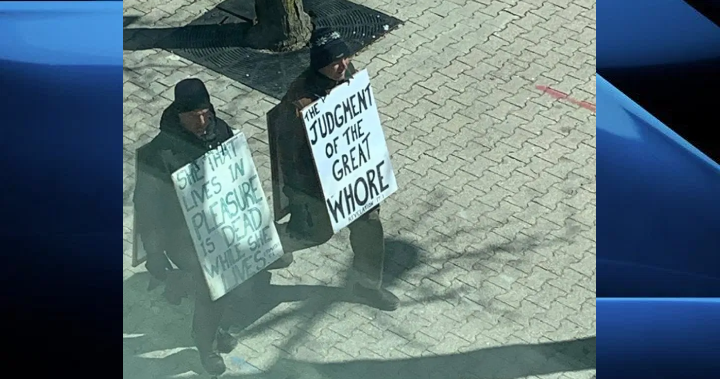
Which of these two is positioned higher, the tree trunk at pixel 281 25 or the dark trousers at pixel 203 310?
the tree trunk at pixel 281 25

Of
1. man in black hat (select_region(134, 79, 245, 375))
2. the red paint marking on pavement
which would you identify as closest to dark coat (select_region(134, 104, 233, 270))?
man in black hat (select_region(134, 79, 245, 375))

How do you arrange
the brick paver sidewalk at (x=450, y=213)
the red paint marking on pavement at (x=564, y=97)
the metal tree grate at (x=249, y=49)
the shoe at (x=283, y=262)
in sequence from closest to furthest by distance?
the brick paver sidewalk at (x=450, y=213)
the shoe at (x=283, y=262)
the red paint marking on pavement at (x=564, y=97)
the metal tree grate at (x=249, y=49)

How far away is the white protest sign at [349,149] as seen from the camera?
6715 millimetres

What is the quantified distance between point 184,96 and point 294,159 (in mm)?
735

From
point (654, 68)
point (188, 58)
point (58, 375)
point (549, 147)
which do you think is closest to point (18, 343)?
point (58, 375)

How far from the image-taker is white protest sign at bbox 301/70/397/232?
6.71m

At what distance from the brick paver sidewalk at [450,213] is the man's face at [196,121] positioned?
990mm

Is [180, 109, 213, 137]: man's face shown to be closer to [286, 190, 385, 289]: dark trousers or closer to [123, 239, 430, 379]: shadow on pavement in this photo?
[286, 190, 385, 289]: dark trousers

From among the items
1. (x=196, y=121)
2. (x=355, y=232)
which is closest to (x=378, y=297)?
(x=355, y=232)

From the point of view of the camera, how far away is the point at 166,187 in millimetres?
6453

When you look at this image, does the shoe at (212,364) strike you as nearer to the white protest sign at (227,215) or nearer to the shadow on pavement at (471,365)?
the shadow on pavement at (471,365)

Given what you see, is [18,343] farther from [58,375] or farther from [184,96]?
[184,96]

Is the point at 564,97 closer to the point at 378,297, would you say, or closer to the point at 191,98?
the point at 378,297

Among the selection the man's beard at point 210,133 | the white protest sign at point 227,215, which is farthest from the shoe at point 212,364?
the man's beard at point 210,133
